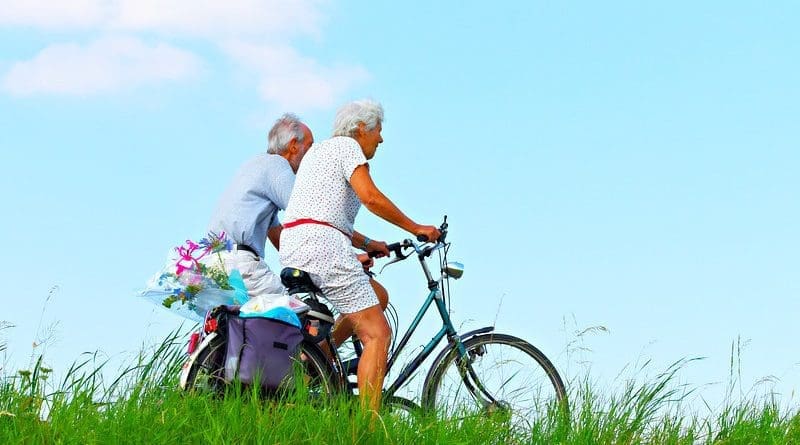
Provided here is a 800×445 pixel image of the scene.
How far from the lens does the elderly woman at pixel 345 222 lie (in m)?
6.46

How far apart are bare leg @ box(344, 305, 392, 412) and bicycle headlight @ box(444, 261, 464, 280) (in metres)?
0.68

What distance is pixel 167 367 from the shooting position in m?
6.81

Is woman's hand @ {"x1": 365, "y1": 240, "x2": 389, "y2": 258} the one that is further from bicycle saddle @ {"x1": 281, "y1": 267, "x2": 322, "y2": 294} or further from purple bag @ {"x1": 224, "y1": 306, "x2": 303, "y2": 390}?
purple bag @ {"x1": 224, "y1": 306, "x2": 303, "y2": 390}

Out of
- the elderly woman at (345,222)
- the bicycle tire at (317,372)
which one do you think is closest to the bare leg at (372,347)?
the elderly woman at (345,222)

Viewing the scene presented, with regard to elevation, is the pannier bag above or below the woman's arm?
below

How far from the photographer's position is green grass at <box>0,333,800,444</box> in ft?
18.7

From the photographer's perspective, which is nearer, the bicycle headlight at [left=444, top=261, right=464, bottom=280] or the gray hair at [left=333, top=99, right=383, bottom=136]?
the gray hair at [left=333, top=99, right=383, bottom=136]

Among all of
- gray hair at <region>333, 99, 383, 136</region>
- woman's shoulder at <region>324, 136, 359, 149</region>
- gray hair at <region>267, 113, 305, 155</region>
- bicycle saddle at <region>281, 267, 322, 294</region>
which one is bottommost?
bicycle saddle at <region>281, 267, 322, 294</region>

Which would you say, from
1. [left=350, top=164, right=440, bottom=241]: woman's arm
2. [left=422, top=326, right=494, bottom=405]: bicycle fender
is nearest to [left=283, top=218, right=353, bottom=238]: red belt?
[left=350, top=164, right=440, bottom=241]: woman's arm

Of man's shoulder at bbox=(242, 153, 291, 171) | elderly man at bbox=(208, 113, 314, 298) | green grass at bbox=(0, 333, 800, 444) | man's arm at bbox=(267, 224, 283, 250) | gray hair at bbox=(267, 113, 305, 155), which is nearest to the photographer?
green grass at bbox=(0, 333, 800, 444)

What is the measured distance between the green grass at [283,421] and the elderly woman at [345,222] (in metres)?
0.46

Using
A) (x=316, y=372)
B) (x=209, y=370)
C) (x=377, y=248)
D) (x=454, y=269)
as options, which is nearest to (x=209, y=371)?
(x=209, y=370)

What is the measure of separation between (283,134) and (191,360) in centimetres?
219

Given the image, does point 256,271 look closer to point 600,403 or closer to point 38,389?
point 38,389
